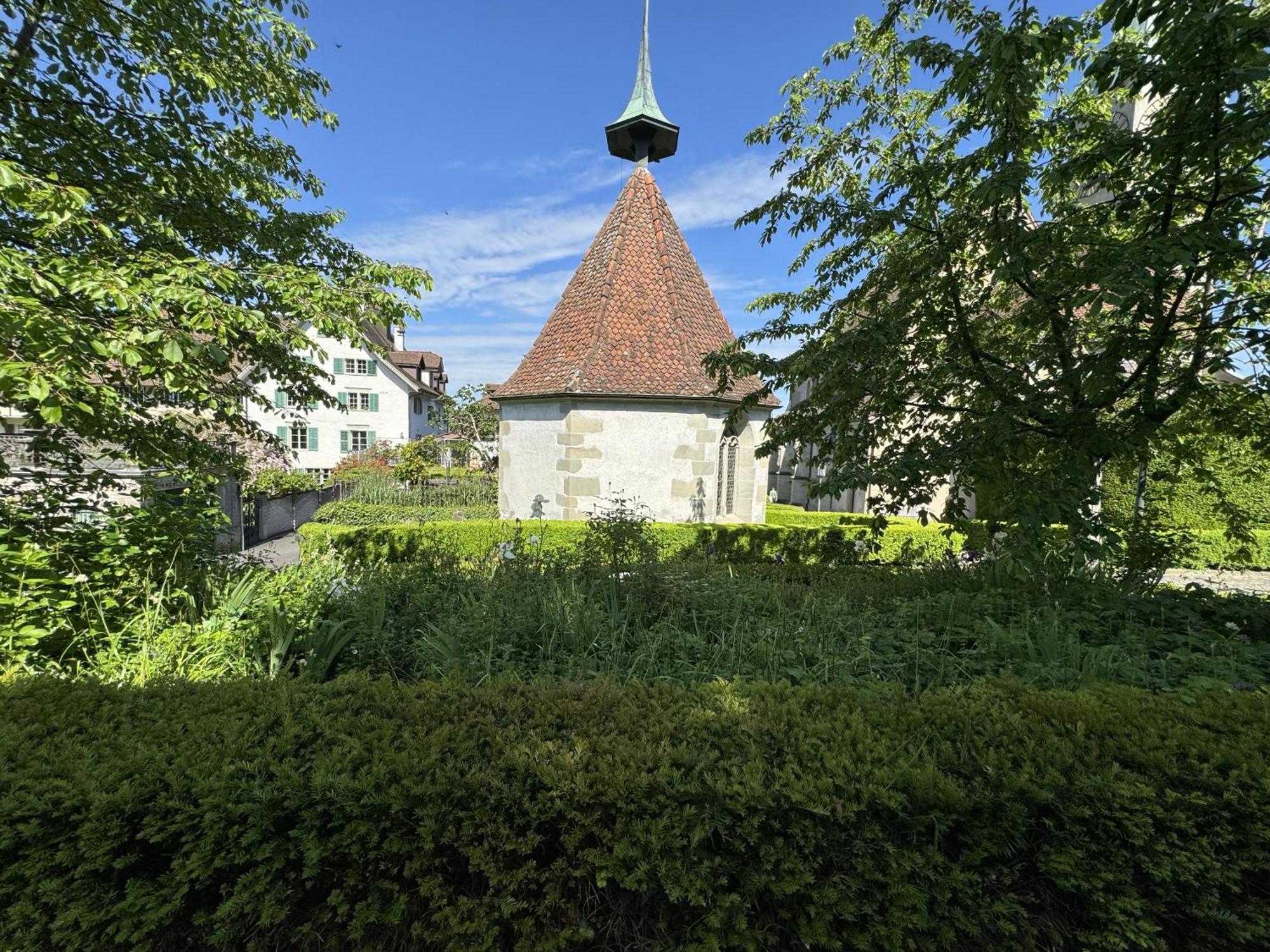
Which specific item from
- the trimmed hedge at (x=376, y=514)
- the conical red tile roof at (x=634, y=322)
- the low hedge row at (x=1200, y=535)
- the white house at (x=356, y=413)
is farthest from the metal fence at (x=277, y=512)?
the low hedge row at (x=1200, y=535)

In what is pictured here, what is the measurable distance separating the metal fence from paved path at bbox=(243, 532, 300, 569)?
0.59 feet

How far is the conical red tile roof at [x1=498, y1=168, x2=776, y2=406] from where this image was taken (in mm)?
11008

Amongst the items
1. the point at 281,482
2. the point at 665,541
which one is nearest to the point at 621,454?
the point at 665,541

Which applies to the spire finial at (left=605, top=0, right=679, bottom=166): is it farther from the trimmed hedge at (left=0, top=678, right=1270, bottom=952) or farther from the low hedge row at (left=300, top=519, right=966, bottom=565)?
the trimmed hedge at (left=0, top=678, right=1270, bottom=952)

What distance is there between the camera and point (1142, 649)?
362cm

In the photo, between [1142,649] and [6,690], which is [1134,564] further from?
[6,690]

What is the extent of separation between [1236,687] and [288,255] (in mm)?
8328

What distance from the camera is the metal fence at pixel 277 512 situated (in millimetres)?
13953

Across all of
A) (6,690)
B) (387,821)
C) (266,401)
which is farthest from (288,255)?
(387,821)

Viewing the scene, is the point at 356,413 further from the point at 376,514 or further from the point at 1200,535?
the point at 1200,535

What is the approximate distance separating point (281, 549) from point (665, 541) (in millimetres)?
10726

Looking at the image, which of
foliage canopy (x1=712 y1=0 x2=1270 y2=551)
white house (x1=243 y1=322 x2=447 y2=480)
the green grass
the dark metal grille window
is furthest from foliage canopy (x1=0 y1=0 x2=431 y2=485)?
white house (x1=243 y1=322 x2=447 y2=480)

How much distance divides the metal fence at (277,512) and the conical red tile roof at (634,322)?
7.99 m

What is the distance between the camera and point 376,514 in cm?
1160
